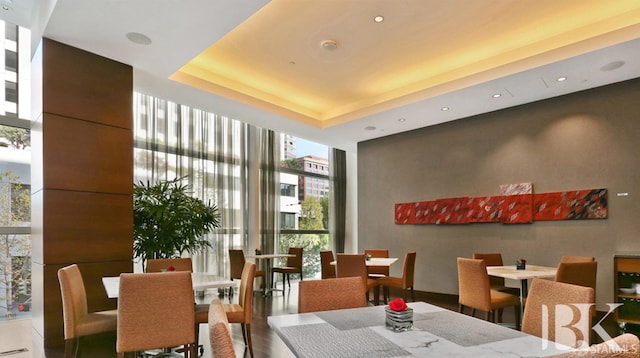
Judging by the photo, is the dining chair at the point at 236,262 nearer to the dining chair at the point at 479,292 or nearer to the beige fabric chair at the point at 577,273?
the dining chair at the point at 479,292

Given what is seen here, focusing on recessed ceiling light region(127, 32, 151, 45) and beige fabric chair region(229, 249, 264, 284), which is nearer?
recessed ceiling light region(127, 32, 151, 45)

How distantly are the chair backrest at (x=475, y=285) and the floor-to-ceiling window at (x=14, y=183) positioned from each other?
242 inches

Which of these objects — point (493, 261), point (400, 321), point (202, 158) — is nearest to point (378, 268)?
point (493, 261)

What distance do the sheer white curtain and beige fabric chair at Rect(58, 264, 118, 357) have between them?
12.4 ft

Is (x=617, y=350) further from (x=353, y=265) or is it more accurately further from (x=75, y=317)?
(x=353, y=265)

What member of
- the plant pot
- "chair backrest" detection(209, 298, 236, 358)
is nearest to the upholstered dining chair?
the plant pot

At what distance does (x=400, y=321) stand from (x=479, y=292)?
2.98 metres

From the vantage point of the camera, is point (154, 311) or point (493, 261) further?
point (493, 261)

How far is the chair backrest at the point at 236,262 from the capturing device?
726 centimetres

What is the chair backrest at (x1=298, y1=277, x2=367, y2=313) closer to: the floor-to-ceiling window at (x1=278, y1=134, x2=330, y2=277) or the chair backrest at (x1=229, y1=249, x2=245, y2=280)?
the chair backrest at (x1=229, y1=249, x2=245, y2=280)

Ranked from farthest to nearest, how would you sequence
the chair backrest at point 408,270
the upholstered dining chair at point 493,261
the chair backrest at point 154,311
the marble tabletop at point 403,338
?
the chair backrest at point 408,270
the upholstered dining chair at point 493,261
the chair backrest at point 154,311
the marble tabletop at point 403,338

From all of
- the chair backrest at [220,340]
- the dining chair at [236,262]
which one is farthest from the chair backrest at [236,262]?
the chair backrest at [220,340]

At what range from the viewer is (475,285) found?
432cm

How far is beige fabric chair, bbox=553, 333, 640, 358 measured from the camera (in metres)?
0.81
